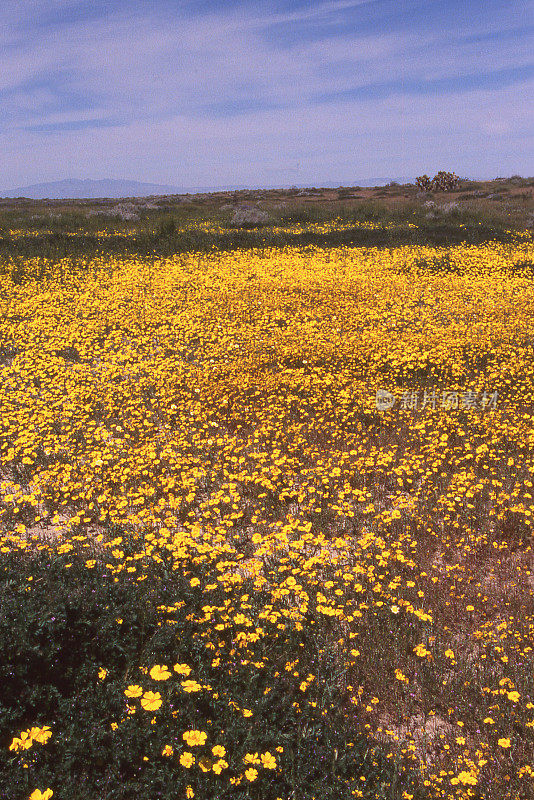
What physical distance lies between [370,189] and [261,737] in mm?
79435

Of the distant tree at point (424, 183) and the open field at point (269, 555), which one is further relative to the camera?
the distant tree at point (424, 183)

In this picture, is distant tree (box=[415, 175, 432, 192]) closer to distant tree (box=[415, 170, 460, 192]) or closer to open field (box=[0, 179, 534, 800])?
distant tree (box=[415, 170, 460, 192])

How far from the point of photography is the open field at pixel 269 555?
3.82 meters

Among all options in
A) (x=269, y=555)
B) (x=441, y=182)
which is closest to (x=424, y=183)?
(x=441, y=182)

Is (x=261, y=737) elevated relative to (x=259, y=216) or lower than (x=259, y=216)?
lower

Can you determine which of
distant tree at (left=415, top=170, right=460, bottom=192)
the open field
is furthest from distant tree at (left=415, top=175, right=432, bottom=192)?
the open field

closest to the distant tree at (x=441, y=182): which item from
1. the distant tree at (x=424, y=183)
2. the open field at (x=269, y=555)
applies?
the distant tree at (x=424, y=183)

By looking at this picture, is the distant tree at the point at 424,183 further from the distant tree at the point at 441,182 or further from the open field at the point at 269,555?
the open field at the point at 269,555

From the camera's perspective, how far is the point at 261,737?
12.6ft

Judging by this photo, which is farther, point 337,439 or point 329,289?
point 329,289

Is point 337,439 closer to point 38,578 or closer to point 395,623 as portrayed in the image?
point 395,623

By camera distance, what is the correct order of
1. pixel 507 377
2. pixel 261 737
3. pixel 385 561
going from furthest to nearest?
pixel 507 377 → pixel 385 561 → pixel 261 737

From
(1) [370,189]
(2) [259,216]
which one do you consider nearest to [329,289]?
(2) [259,216]

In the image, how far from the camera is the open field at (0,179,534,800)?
3.82m
